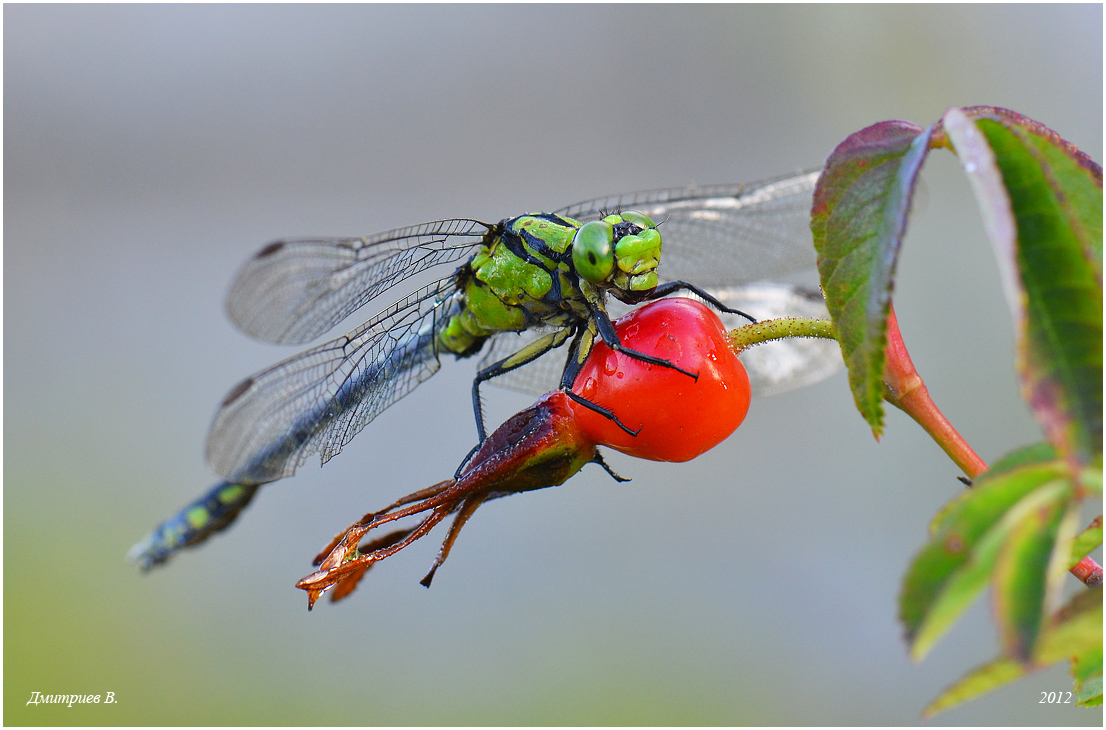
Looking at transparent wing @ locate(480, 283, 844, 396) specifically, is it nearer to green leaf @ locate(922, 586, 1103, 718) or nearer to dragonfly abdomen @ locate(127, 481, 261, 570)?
dragonfly abdomen @ locate(127, 481, 261, 570)

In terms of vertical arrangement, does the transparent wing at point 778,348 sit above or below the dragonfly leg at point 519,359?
below

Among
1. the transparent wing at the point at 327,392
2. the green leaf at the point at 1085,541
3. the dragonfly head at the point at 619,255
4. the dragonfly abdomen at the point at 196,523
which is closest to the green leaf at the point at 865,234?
the green leaf at the point at 1085,541

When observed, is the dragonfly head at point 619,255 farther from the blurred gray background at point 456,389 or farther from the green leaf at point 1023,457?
the blurred gray background at point 456,389

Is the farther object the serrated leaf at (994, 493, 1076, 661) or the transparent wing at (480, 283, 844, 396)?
the transparent wing at (480, 283, 844, 396)

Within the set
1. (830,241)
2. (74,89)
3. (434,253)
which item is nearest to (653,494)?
(434,253)

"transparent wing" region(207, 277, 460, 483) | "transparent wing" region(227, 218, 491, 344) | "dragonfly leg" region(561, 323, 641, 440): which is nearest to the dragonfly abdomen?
"transparent wing" region(207, 277, 460, 483)

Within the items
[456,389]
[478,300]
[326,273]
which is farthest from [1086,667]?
[456,389]
